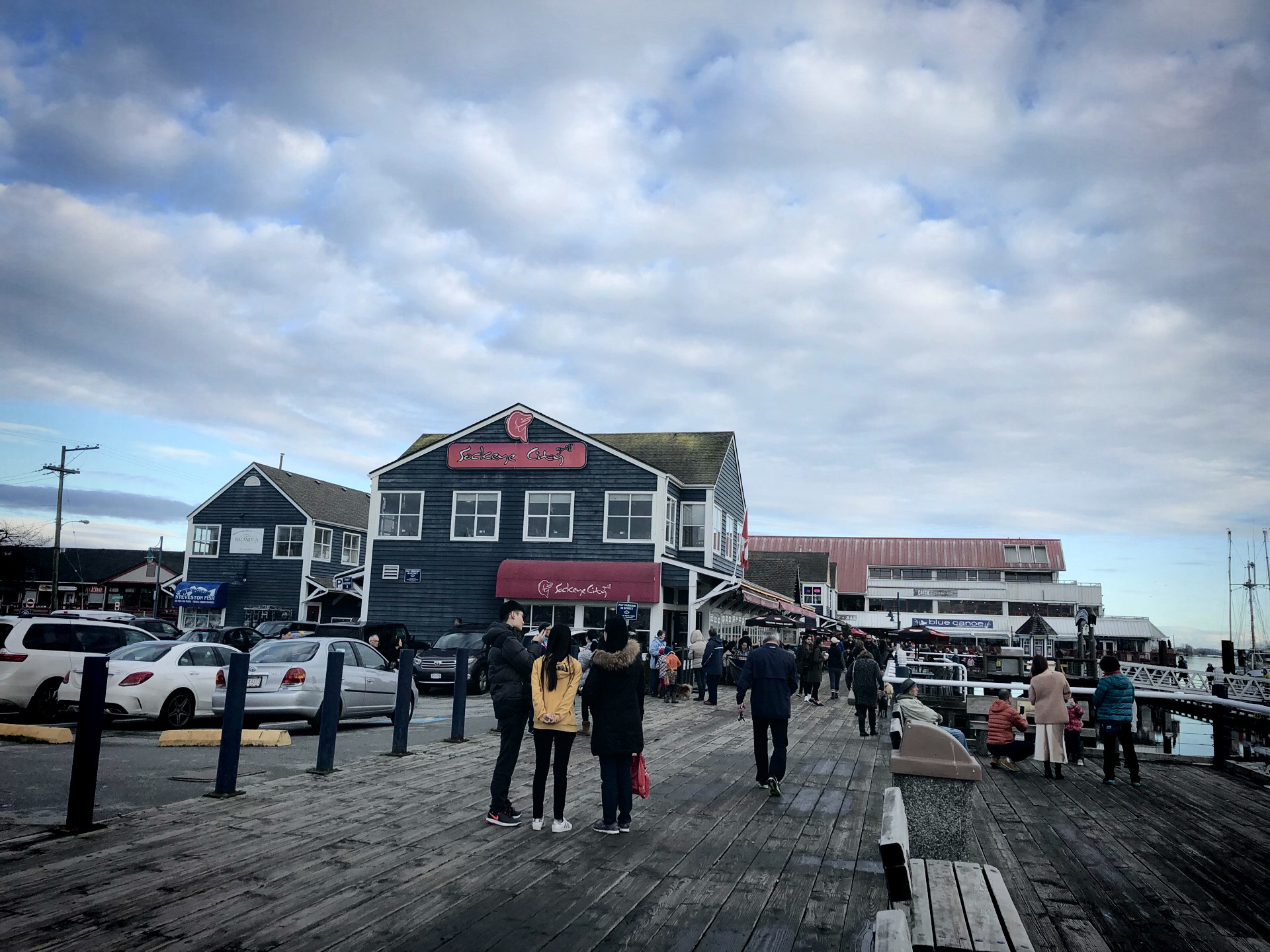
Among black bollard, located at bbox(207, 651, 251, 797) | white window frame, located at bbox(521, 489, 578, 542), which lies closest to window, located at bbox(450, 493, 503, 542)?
white window frame, located at bbox(521, 489, 578, 542)

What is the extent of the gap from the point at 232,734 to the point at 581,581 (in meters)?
22.3

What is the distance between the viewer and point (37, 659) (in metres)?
14.9

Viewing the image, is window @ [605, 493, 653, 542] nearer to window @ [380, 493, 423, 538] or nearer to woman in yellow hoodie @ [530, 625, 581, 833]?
window @ [380, 493, 423, 538]

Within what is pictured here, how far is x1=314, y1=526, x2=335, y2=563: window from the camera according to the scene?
40812 millimetres

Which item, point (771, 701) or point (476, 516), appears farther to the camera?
point (476, 516)

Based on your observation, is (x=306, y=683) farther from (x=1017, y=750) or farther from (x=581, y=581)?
(x=581, y=581)

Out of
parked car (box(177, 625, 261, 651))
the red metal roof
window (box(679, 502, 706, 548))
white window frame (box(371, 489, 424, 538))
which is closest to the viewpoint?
parked car (box(177, 625, 261, 651))

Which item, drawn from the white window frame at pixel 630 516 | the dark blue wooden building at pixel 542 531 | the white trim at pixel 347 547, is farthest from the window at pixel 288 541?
the white window frame at pixel 630 516

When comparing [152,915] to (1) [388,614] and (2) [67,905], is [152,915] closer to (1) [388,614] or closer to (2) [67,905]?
(2) [67,905]

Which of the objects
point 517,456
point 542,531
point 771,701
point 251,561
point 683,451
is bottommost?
point 771,701

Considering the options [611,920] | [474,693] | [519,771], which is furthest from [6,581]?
[611,920]

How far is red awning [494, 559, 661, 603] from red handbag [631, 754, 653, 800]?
21.9m

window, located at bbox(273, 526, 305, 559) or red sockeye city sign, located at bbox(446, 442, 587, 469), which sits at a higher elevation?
red sockeye city sign, located at bbox(446, 442, 587, 469)

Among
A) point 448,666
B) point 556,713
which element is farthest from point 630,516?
point 556,713
